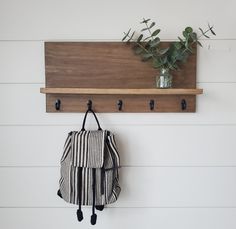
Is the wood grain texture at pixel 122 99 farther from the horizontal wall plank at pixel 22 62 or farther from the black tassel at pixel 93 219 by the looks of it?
the black tassel at pixel 93 219

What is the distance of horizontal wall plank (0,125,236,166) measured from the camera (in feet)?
3.11

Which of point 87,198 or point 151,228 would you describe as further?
point 151,228

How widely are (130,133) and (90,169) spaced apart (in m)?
0.20

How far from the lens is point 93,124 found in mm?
945

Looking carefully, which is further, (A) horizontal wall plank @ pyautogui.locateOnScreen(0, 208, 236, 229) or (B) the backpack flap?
(A) horizontal wall plank @ pyautogui.locateOnScreen(0, 208, 236, 229)

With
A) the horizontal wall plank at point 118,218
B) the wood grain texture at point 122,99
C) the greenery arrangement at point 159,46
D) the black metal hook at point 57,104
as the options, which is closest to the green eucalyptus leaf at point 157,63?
the greenery arrangement at point 159,46

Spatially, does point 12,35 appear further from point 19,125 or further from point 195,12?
point 195,12

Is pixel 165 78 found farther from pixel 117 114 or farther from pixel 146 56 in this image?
pixel 117 114

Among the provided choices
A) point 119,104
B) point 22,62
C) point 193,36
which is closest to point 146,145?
point 119,104

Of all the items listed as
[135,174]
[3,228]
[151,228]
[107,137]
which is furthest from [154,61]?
[3,228]

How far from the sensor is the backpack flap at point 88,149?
85cm

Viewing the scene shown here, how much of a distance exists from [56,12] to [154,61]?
1.34ft

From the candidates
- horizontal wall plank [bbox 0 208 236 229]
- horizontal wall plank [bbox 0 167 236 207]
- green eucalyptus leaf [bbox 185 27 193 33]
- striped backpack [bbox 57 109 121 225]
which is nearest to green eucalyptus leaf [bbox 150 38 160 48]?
green eucalyptus leaf [bbox 185 27 193 33]

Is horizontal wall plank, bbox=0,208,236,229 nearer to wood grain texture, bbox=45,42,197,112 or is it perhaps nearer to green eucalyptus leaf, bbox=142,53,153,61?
wood grain texture, bbox=45,42,197,112
